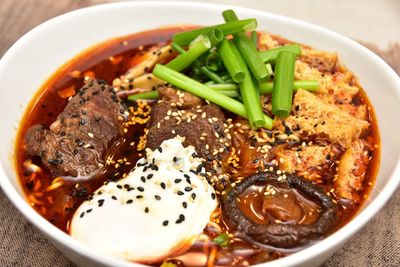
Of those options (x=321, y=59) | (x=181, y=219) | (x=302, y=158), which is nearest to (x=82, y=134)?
(x=181, y=219)

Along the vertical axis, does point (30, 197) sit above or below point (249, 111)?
below

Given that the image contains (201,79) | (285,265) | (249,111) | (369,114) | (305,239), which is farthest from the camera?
(201,79)

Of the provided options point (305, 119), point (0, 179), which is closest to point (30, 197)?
point (0, 179)

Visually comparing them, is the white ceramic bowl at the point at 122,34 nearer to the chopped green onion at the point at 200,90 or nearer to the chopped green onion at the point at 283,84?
the chopped green onion at the point at 283,84

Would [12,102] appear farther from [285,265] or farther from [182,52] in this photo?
[285,265]

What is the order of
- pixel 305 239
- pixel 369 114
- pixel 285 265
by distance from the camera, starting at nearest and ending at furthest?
pixel 285 265, pixel 305 239, pixel 369 114

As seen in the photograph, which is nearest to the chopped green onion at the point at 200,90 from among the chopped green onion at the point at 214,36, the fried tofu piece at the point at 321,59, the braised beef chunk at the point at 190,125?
the braised beef chunk at the point at 190,125

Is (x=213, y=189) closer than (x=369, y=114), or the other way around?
(x=213, y=189)

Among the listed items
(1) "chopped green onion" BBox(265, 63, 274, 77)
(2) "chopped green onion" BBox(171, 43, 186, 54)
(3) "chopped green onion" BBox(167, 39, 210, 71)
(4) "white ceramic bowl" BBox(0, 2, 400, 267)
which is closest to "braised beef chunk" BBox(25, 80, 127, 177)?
(4) "white ceramic bowl" BBox(0, 2, 400, 267)
